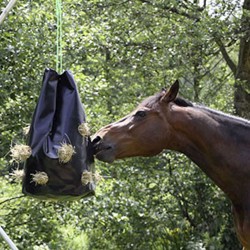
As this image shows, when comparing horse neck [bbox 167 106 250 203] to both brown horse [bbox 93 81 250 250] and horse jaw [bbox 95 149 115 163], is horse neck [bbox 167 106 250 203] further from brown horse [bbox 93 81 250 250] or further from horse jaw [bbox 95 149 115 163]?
horse jaw [bbox 95 149 115 163]

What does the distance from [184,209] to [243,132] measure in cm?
476

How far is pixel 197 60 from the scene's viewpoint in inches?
370

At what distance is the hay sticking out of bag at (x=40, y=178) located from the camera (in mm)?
3908

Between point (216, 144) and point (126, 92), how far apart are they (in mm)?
5359

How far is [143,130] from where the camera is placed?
438 cm

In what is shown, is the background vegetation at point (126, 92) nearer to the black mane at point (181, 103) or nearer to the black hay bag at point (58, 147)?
the black mane at point (181, 103)

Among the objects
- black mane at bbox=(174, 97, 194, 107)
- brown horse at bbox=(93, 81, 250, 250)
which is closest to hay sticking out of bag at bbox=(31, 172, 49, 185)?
brown horse at bbox=(93, 81, 250, 250)

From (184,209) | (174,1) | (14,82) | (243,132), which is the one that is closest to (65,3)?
(14,82)

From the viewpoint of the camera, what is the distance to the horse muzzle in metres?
4.20

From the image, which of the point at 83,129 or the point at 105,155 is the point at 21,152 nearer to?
the point at 83,129

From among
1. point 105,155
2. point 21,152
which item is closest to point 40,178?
point 21,152

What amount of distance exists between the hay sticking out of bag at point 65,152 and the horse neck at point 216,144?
0.76m

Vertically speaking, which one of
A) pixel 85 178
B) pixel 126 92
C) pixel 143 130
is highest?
pixel 143 130

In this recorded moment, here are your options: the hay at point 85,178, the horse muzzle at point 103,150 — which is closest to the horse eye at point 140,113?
the horse muzzle at point 103,150
